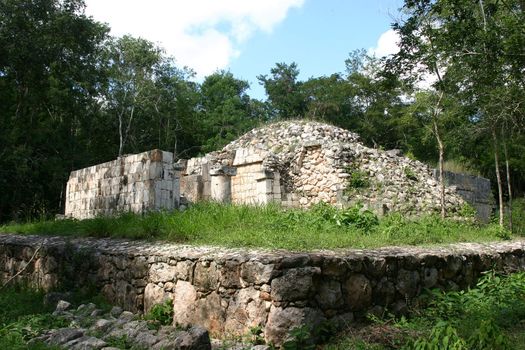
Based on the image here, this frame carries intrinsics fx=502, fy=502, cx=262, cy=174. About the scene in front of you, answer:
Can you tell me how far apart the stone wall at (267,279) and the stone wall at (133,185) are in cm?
249

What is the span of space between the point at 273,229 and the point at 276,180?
787cm

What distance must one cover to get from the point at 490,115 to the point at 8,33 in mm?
21690

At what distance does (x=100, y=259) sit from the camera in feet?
23.2

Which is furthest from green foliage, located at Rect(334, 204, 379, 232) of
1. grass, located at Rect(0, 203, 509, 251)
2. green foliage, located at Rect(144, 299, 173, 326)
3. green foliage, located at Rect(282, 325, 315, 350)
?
green foliage, located at Rect(282, 325, 315, 350)

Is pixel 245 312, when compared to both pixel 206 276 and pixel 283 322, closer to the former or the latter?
pixel 283 322

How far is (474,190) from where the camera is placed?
1670cm

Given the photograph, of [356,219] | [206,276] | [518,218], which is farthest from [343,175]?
[206,276]

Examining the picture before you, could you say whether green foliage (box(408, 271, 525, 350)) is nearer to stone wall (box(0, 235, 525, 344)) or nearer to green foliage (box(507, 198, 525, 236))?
stone wall (box(0, 235, 525, 344))

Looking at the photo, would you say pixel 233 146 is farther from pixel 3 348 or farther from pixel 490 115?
pixel 3 348

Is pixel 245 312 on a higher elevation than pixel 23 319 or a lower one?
higher

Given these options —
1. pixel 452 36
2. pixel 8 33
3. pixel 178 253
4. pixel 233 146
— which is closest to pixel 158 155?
pixel 178 253


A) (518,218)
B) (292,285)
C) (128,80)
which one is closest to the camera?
(292,285)

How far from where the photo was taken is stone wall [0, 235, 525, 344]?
4727 millimetres

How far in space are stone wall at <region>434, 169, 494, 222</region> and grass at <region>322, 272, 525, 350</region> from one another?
30.3 feet
